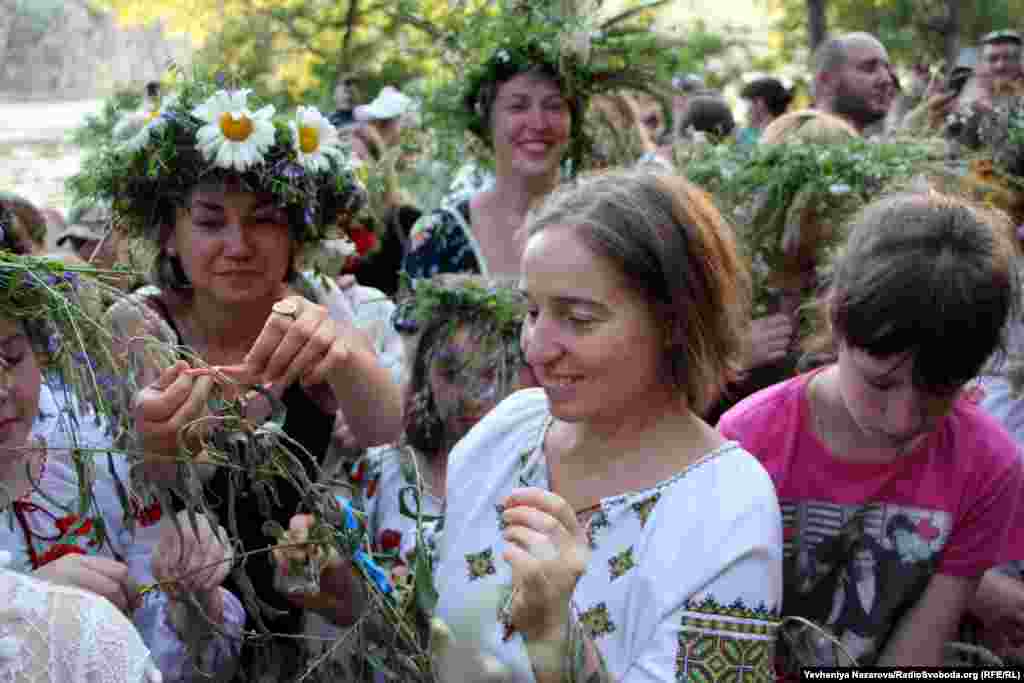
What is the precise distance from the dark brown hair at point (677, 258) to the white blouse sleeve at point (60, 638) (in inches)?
45.1

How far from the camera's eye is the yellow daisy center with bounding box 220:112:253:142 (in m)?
3.60

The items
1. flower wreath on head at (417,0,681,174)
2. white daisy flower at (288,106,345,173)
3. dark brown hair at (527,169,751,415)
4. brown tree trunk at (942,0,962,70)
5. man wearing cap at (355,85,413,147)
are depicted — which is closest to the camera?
dark brown hair at (527,169,751,415)

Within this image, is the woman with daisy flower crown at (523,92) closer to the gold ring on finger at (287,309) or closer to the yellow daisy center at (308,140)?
the yellow daisy center at (308,140)

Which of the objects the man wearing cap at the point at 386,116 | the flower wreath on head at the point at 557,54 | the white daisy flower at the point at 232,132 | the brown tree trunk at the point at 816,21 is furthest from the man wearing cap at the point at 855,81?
the brown tree trunk at the point at 816,21

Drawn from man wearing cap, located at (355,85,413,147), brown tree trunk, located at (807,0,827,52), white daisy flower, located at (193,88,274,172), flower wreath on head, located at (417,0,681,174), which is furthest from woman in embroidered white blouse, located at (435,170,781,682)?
brown tree trunk, located at (807,0,827,52)

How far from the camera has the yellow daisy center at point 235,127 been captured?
3.60 m

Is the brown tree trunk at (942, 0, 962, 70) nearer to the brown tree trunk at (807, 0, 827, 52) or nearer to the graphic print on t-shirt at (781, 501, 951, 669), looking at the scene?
the brown tree trunk at (807, 0, 827, 52)

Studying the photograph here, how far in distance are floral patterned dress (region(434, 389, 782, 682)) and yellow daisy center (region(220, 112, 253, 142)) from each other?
1.72 meters

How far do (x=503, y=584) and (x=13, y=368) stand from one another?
108 cm

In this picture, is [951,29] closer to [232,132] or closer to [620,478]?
[232,132]

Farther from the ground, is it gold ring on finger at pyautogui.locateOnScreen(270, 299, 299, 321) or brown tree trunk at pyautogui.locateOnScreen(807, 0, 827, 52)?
brown tree trunk at pyautogui.locateOnScreen(807, 0, 827, 52)

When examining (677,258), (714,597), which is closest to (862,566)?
(714,597)

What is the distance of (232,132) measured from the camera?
11.8 feet

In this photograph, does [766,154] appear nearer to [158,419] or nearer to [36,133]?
[158,419]
